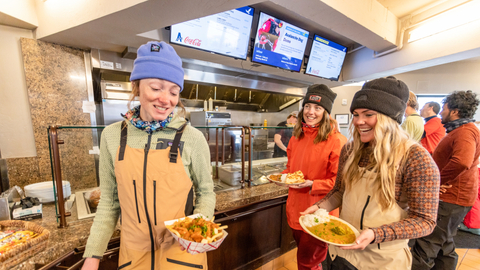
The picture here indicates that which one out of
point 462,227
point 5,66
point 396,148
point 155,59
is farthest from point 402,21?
point 5,66

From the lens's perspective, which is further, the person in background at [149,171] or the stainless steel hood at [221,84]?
the stainless steel hood at [221,84]

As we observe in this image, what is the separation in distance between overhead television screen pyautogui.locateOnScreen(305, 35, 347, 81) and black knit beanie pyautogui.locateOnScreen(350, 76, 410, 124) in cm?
335

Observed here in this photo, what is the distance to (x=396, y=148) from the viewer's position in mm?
1121

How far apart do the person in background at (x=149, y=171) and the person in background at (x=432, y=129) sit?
4.48 m

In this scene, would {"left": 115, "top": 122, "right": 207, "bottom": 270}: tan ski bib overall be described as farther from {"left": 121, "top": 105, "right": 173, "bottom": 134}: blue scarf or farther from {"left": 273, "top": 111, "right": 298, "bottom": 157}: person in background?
{"left": 273, "top": 111, "right": 298, "bottom": 157}: person in background

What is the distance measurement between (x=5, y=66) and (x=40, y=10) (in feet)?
2.69

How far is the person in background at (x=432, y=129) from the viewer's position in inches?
139

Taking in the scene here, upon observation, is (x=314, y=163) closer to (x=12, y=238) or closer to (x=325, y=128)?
(x=325, y=128)

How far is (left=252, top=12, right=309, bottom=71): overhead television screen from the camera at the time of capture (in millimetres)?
3439

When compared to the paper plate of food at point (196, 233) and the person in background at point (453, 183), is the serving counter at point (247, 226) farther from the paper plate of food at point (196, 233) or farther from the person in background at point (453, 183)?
the person in background at point (453, 183)

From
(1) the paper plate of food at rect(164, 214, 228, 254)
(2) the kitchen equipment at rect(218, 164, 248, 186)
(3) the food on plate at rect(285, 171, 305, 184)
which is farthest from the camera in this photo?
(2) the kitchen equipment at rect(218, 164, 248, 186)

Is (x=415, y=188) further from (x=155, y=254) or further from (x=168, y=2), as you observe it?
(x=168, y=2)

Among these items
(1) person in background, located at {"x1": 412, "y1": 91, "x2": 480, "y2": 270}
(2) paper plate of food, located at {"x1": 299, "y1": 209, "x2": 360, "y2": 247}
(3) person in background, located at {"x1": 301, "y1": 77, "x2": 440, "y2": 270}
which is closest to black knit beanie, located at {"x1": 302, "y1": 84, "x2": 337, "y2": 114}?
(3) person in background, located at {"x1": 301, "y1": 77, "x2": 440, "y2": 270}

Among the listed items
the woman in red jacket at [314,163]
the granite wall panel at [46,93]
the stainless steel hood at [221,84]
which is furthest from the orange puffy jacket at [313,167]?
the granite wall panel at [46,93]
